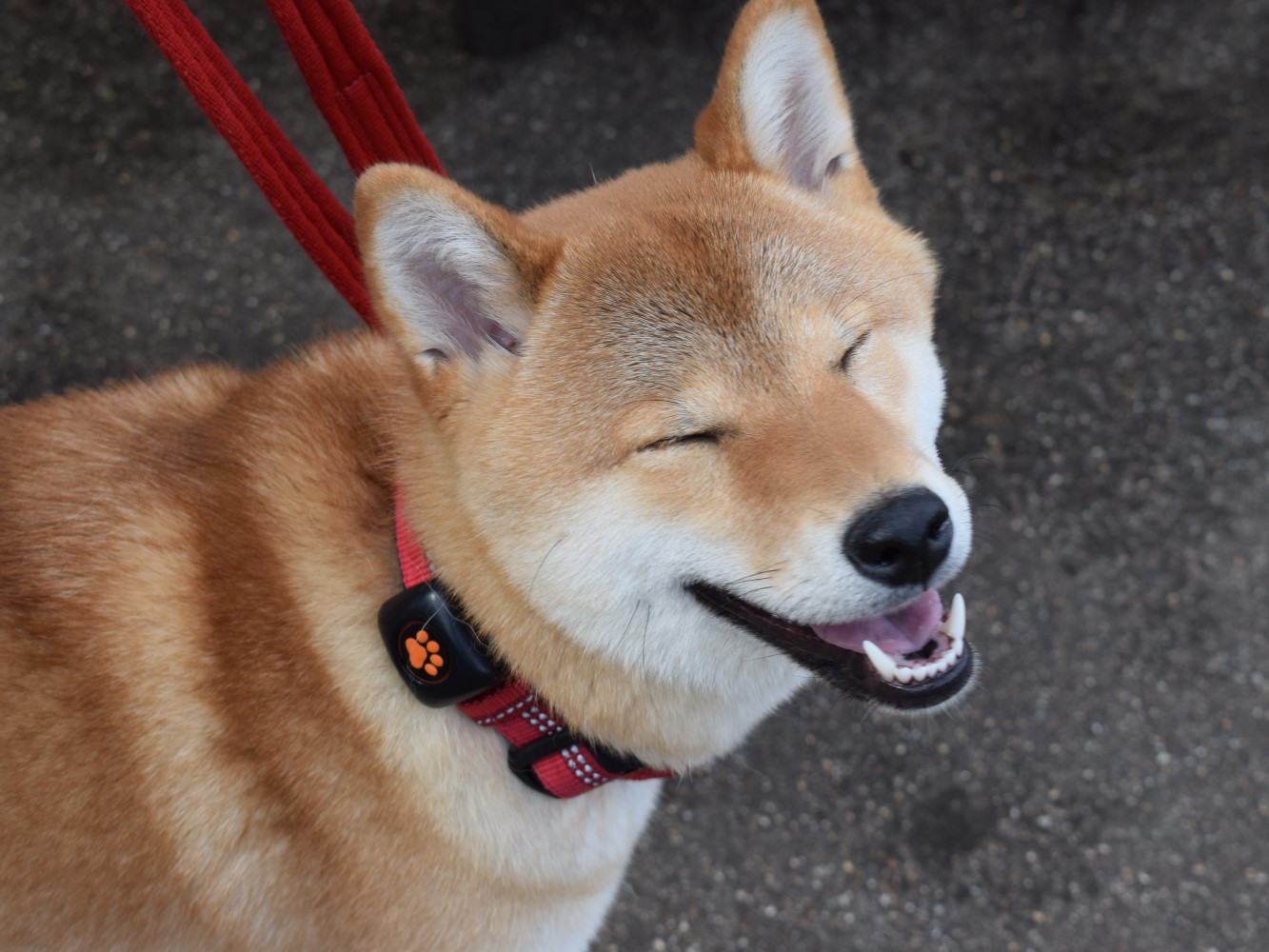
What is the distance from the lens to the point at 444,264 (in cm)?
157

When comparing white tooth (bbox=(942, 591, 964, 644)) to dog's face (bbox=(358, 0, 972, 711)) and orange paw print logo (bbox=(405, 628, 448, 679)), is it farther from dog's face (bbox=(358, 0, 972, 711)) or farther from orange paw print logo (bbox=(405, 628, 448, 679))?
orange paw print logo (bbox=(405, 628, 448, 679))

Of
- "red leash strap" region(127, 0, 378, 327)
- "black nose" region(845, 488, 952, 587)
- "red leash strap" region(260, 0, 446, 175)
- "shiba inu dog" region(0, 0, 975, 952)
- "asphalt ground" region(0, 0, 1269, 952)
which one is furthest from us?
"asphalt ground" region(0, 0, 1269, 952)

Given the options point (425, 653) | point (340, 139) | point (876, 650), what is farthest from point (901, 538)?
point (340, 139)

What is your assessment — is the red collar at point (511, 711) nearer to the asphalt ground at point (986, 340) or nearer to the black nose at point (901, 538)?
the black nose at point (901, 538)

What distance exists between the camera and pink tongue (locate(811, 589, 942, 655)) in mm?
1598

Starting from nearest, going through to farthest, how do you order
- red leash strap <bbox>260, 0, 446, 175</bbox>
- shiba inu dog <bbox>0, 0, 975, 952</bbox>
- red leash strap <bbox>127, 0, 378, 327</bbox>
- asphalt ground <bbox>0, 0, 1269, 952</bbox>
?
shiba inu dog <bbox>0, 0, 975, 952</bbox>, red leash strap <bbox>127, 0, 378, 327</bbox>, red leash strap <bbox>260, 0, 446, 175</bbox>, asphalt ground <bbox>0, 0, 1269, 952</bbox>

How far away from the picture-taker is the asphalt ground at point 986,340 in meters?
2.69

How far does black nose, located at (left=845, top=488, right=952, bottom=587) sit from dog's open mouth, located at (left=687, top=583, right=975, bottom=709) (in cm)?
15

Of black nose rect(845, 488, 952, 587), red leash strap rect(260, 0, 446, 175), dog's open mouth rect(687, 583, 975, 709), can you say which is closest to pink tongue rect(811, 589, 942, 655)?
dog's open mouth rect(687, 583, 975, 709)

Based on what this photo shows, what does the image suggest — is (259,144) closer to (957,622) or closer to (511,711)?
(511,711)

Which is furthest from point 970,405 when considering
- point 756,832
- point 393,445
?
point 393,445

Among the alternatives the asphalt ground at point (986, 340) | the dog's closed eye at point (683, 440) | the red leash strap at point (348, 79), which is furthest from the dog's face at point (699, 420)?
the asphalt ground at point (986, 340)

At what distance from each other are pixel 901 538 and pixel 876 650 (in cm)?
22

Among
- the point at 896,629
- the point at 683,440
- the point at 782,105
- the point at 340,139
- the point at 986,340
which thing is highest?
the point at 340,139
